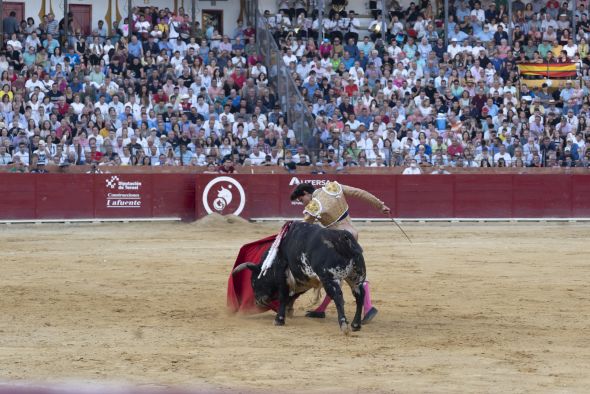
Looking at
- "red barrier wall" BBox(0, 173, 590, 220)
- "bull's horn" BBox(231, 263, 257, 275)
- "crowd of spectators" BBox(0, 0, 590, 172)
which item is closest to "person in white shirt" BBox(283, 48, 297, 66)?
"crowd of spectators" BBox(0, 0, 590, 172)

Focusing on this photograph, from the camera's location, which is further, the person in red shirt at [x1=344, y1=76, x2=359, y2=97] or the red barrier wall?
the person in red shirt at [x1=344, y1=76, x2=359, y2=97]

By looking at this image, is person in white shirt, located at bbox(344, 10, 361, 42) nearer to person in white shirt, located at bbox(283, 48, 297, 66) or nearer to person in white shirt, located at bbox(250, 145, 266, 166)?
person in white shirt, located at bbox(283, 48, 297, 66)

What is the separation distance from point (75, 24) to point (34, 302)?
18.2 m

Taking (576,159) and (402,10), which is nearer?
(576,159)

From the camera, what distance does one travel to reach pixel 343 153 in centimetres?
2433

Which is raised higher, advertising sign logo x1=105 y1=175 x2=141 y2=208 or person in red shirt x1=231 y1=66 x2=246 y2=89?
person in red shirt x1=231 y1=66 x2=246 y2=89

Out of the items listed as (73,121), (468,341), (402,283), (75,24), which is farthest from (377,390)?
(75,24)

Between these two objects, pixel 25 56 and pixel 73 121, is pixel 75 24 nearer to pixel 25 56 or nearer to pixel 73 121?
pixel 25 56

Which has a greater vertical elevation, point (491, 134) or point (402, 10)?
point (402, 10)

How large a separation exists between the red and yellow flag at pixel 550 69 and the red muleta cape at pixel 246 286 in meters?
18.8

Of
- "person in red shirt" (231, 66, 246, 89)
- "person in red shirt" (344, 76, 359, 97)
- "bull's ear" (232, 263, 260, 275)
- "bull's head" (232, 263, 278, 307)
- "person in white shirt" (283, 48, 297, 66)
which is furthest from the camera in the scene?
"person in white shirt" (283, 48, 297, 66)

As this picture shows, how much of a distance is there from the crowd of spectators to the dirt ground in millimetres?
5467

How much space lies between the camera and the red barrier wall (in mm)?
22844

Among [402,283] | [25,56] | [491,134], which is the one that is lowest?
[402,283]
